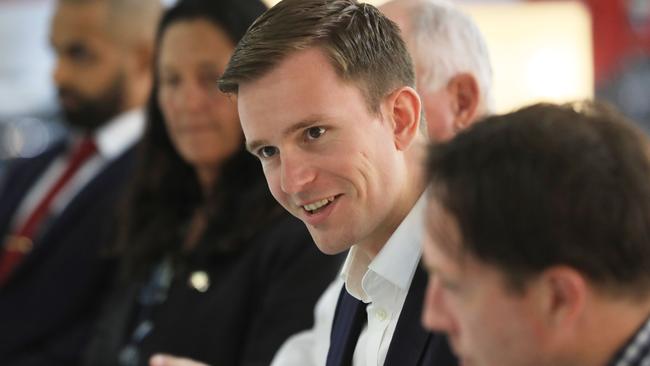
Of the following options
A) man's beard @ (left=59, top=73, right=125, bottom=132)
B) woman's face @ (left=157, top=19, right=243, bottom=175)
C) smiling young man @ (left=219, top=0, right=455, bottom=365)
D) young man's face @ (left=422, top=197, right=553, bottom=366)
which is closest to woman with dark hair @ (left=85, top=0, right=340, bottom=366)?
woman's face @ (left=157, top=19, right=243, bottom=175)

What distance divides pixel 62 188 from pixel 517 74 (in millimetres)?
1229

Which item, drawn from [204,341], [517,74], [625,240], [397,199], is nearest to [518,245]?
[625,240]

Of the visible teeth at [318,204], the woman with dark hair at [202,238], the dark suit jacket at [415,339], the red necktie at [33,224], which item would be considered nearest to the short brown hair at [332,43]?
the visible teeth at [318,204]

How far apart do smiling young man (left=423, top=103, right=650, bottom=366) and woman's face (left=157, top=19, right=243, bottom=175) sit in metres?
1.09

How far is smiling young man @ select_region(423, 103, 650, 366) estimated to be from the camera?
2.51 feet

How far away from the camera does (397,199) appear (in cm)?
117

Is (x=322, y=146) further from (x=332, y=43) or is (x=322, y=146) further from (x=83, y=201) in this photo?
(x=83, y=201)

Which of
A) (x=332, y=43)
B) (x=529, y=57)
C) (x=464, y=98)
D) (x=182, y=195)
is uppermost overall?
(x=332, y=43)

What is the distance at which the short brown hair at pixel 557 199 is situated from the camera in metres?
0.76

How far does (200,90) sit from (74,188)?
786 mm

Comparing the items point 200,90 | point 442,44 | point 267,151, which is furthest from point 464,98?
point 200,90

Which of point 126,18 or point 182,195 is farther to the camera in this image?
point 126,18

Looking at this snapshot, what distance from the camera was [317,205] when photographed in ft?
3.73

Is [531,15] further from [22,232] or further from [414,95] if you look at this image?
[22,232]
